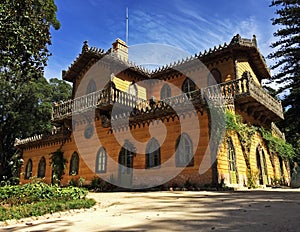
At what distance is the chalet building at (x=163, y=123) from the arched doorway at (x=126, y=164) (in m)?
0.06

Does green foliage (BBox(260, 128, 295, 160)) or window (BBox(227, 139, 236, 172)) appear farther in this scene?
green foliage (BBox(260, 128, 295, 160))

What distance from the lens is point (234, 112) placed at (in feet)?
48.4

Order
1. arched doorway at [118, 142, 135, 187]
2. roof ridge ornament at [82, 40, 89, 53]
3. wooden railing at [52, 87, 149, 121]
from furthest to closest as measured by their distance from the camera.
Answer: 1. roof ridge ornament at [82, 40, 89, 53]
2. wooden railing at [52, 87, 149, 121]
3. arched doorway at [118, 142, 135, 187]

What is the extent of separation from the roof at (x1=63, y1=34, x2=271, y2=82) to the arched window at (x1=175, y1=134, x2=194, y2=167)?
7.06 metres

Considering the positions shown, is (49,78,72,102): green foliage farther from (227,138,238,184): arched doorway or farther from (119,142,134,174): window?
(227,138,238,184): arched doorway

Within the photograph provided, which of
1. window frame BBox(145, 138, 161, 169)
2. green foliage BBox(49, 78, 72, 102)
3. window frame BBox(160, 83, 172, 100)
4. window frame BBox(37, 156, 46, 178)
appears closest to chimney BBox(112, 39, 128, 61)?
window frame BBox(160, 83, 172, 100)

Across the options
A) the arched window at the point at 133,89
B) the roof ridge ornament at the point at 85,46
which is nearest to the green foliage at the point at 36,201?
the arched window at the point at 133,89

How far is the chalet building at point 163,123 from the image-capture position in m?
13.3

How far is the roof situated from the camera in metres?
17.1

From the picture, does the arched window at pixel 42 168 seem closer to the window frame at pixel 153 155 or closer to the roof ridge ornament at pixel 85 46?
the roof ridge ornament at pixel 85 46

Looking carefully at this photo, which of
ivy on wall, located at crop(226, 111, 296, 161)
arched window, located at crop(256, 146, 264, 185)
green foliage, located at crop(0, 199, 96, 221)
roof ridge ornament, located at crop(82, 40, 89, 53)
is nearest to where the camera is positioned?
green foliage, located at crop(0, 199, 96, 221)

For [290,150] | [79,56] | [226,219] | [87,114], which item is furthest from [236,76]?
[226,219]

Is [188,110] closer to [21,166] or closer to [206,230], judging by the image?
[206,230]

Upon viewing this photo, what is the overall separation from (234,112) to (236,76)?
313 cm
